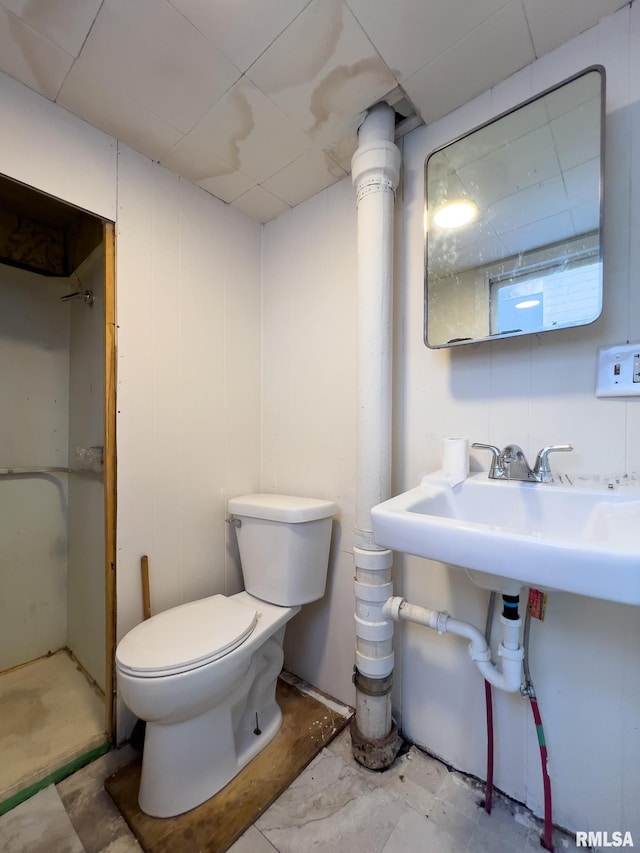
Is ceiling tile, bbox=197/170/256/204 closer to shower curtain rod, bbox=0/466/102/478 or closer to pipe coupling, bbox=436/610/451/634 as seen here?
shower curtain rod, bbox=0/466/102/478

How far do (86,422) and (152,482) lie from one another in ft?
1.62

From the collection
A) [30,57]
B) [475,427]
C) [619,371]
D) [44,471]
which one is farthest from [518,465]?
[44,471]

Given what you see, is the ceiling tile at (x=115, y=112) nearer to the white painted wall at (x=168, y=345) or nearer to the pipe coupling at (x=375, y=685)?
the white painted wall at (x=168, y=345)

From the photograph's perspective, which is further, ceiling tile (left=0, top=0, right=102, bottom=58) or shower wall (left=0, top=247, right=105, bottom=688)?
shower wall (left=0, top=247, right=105, bottom=688)

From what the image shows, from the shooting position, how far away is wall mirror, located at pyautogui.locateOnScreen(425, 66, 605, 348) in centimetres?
85

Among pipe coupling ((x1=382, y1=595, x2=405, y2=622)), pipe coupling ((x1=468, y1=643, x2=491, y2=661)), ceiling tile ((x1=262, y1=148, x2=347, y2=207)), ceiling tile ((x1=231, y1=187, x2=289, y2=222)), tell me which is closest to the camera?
pipe coupling ((x1=468, y1=643, x2=491, y2=661))

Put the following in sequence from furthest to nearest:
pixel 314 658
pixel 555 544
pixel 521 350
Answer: pixel 314 658 < pixel 521 350 < pixel 555 544

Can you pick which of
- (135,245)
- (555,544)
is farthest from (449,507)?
(135,245)

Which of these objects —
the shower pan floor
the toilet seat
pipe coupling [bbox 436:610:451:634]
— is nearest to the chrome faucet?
pipe coupling [bbox 436:610:451:634]

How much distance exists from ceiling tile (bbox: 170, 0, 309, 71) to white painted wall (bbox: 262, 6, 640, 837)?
0.53 metres

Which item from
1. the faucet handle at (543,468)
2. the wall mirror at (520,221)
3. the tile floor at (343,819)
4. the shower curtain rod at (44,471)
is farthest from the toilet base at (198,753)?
the wall mirror at (520,221)

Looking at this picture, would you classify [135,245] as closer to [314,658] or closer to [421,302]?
[421,302]

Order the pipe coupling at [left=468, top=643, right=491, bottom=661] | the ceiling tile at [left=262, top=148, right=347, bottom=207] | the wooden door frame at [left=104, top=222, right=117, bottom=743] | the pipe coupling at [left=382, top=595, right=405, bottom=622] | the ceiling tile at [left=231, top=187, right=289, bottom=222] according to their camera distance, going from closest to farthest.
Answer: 1. the pipe coupling at [left=468, top=643, right=491, bottom=661]
2. the pipe coupling at [left=382, top=595, right=405, bottom=622]
3. the wooden door frame at [left=104, top=222, right=117, bottom=743]
4. the ceiling tile at [left=262, top=148, right=347, bottom=207]
5. the ceiling tile at [left=231, top=187, right=289, bottom=222]

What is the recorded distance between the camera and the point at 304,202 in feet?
4.92
